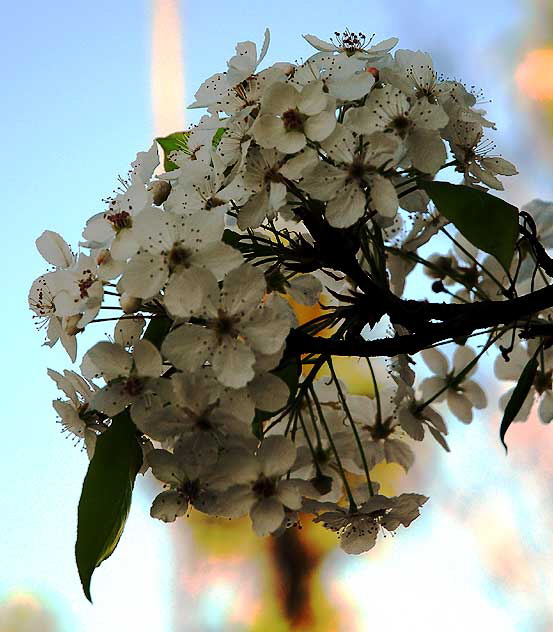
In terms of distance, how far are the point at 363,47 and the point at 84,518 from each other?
1.26ft

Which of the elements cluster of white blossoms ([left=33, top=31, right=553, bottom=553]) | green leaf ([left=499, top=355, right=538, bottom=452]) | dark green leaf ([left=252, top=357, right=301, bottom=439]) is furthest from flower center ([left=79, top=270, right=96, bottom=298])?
green leaf ([left=499, top=355, right=538, bottom=452])

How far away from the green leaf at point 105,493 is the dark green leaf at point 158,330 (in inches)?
2.0

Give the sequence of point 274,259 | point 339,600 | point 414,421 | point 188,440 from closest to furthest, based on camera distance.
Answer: point 188,440 < point 274,259 < point 414,421 < point 339,600

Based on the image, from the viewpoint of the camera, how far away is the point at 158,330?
1.80ft

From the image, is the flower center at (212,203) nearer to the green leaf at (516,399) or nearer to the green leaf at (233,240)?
the green leaf at (233,240)

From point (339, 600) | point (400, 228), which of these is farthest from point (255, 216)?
point (339, 600)

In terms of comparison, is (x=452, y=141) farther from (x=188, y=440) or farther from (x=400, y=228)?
(x=188, y=440)

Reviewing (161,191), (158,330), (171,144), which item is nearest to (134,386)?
(158,330)

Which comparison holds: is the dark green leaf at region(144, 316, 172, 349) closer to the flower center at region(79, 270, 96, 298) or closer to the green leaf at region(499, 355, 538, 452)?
the flower center at region(79, 270, 96, 298)

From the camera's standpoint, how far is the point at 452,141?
0.62m

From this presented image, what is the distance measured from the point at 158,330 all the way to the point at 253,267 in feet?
0.29

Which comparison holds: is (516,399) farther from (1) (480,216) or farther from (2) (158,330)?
(2) (158,330)

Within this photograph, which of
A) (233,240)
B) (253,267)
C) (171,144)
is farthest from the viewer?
(171,144)

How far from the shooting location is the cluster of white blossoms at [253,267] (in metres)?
0.50
